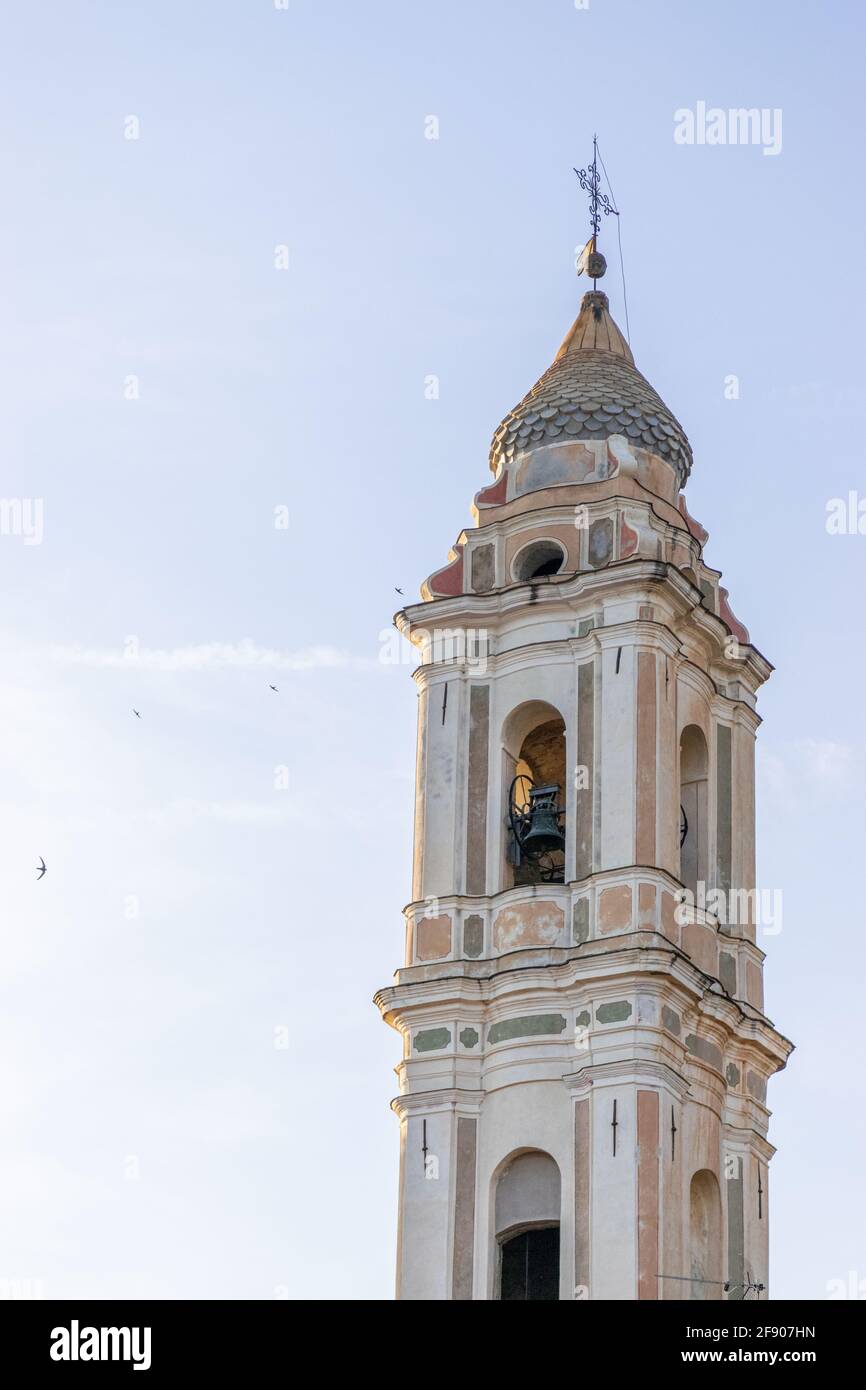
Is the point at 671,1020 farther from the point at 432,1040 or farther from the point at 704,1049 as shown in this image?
the point at 432,1040

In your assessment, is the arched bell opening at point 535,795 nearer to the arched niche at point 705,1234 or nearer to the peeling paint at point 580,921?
the peeling paint at point 580,921

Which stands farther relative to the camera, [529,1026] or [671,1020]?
A: [529,1026]

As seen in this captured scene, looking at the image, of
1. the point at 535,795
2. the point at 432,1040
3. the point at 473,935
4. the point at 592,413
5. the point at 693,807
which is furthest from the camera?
the point at 592,413

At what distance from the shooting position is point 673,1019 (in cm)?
3042

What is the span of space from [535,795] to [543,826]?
0.51m

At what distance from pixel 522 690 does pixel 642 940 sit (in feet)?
11.3

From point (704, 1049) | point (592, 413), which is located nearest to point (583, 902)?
point (704, 1049)

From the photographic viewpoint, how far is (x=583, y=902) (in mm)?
30984

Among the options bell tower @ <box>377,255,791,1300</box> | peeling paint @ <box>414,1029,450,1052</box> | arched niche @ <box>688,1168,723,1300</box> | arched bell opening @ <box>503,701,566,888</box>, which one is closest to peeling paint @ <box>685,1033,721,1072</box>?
bell tower @ <box>377,255,791,1300</box>

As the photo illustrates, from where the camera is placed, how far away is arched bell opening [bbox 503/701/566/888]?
3216 cm

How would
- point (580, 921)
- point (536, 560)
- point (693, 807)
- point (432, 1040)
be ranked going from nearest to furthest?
point (580, 921), point (432, 1040), point (693, 807), point (536, 560)

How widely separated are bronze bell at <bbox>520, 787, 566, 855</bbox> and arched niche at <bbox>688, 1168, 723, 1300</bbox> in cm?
360
